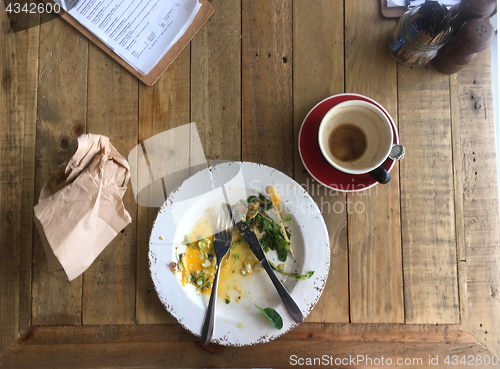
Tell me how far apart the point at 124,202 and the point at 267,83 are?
0.48m

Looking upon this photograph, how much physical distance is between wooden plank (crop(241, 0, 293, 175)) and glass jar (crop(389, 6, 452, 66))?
27 centimetres

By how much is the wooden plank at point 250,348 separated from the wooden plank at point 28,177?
8 centimetres

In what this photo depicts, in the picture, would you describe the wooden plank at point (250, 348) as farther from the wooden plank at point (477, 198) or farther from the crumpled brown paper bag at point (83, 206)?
the crumpled brown paper bag at point (83, 206)

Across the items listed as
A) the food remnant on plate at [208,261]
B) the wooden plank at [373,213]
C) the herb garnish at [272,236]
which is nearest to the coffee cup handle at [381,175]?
the wooden plank at [373,213]

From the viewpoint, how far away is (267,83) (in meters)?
0.87

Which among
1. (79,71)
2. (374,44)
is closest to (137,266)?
(79,71)

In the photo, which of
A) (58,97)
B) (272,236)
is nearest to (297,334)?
(272,236)

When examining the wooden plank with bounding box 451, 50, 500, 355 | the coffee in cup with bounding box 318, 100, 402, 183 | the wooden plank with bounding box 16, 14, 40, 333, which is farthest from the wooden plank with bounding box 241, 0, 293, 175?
the wooden plank with bounding box 16, 14, 40, 333

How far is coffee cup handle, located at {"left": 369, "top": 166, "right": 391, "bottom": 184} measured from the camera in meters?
0.72

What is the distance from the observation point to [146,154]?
2.81 ft

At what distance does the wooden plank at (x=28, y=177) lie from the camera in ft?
2.76

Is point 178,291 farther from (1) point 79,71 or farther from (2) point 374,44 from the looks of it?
(2) point 374,44

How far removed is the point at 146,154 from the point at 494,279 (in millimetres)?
951

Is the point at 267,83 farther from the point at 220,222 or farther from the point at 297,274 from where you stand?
the point at 297,274
